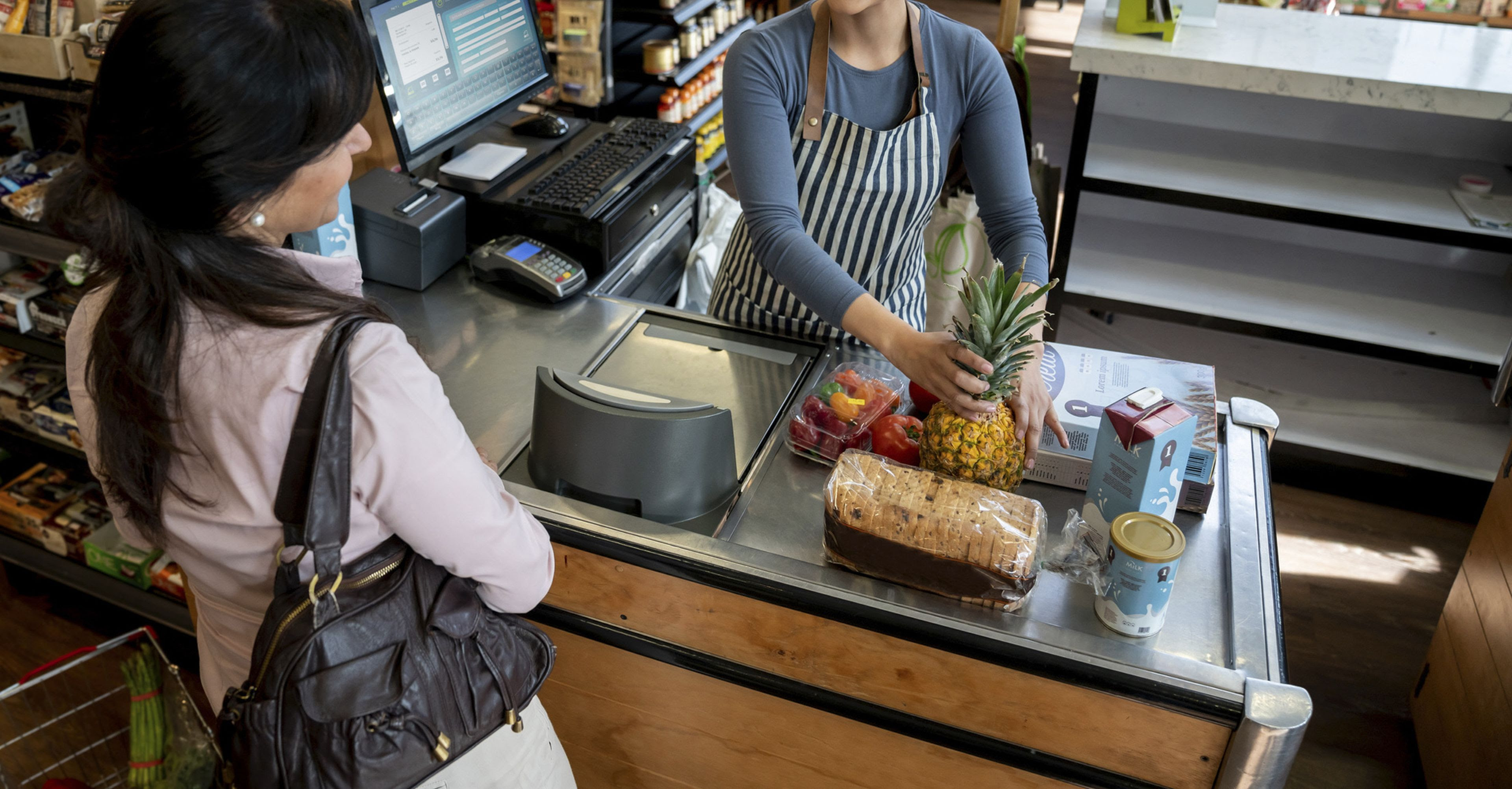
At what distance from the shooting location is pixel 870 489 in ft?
4.52

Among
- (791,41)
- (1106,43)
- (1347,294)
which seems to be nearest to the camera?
(791,41)

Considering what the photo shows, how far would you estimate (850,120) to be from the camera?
186 centimetres

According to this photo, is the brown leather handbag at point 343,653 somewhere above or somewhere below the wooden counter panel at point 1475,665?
above

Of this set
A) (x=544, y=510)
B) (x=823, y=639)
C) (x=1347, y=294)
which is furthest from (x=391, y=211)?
(x=1347, y=294)

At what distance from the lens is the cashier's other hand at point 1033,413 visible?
59.4 inches

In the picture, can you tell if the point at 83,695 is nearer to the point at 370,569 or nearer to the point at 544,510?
the point at 544,510

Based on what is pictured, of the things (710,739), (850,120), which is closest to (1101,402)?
(850,120)

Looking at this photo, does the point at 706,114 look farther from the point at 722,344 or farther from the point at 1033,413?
the point at 1033,413

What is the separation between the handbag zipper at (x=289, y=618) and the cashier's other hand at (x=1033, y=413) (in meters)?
0.88

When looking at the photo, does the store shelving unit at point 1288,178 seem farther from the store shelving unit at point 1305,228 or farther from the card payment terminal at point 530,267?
the card payment terminal at point 530,267

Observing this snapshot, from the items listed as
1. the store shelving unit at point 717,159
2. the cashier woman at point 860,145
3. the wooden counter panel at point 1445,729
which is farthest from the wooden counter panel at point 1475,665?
the store shelving unit at point 717,159

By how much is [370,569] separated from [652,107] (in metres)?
4.31

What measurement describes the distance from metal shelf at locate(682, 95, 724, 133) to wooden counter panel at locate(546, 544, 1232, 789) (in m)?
3.98

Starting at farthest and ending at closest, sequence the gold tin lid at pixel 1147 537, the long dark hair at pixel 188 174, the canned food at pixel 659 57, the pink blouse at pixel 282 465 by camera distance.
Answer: the canned food at pixel 659 57 → the gold tin lid at pixel 1147 537 → the pink blouse at pixel 282 465 → the long dark hair at pixel 188 174
